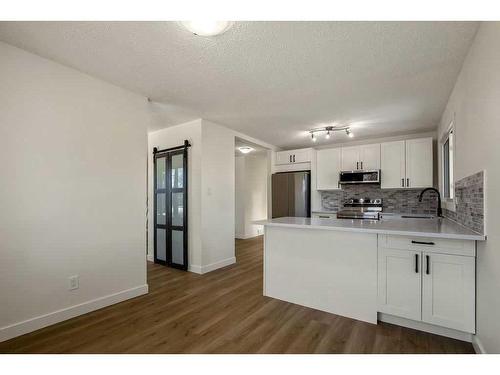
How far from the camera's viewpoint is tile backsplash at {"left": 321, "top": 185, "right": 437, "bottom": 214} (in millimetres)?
4520

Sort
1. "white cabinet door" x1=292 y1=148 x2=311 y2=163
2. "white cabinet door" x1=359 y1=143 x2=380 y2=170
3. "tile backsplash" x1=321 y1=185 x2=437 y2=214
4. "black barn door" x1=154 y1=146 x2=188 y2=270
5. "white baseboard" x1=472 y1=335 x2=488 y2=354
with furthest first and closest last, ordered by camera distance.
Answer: "white cabinet door" x1=292 y1=148 x2=311 y2=163
"white cabinet door" x1=359 y1=143 x2=380 y2=170
"tile backsplash" x1=321 y1=185 x2=437 y2=214
"black barn door" x1=154 y1=146 x2=188 y2=270
"white baseboard" x1=472 y1=335 x2=488 y2=354

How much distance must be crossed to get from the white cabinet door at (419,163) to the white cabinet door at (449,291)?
2.70 meters

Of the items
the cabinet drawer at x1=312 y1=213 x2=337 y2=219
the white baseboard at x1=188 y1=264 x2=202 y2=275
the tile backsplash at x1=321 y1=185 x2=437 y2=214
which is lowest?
the white baseboard at x1=188 y1=264 x2=202 y2=275

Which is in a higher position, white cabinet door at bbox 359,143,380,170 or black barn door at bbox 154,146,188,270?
white cabinet door at bbox 359,143,380,170

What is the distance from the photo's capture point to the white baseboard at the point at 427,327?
1946 millimetres

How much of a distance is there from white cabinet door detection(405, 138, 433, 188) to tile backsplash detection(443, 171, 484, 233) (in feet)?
5.93

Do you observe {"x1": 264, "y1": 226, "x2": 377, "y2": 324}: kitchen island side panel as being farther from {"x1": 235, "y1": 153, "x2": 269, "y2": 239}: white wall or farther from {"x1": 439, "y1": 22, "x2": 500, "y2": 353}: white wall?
{"x1": 235, "y1": 153, "x2": 269, "y2": 239}: white wall

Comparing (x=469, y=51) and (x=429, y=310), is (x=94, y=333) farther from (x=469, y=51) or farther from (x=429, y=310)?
(x=469, y=51)

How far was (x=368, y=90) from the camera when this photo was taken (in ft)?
9.11

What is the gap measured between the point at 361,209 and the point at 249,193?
315 centimetres

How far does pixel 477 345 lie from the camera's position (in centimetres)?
177

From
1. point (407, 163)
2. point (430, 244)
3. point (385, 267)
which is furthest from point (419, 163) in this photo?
point (385, 267)

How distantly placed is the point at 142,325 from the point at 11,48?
250 centimetres

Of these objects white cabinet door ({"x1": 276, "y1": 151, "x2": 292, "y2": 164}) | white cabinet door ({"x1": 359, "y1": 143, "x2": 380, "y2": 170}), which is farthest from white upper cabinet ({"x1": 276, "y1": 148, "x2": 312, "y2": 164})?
white cabinet door ({"x1": 359, "y1": 143, "x2": 380, "y2": 170})
